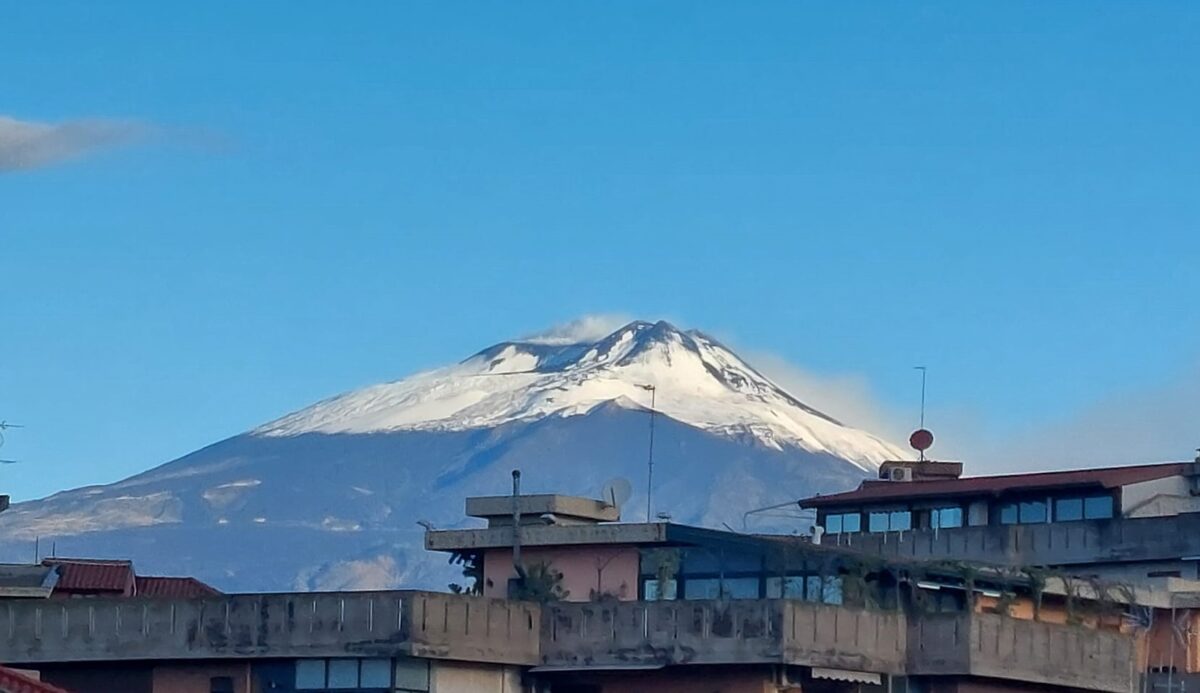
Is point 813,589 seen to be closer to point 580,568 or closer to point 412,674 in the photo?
point 580,568

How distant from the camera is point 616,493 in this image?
6762 centimetres

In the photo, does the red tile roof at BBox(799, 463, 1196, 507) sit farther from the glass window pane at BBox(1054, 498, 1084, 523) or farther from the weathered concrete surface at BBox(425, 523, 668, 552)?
the weathered concrete surface at BBox(425, 523, 668, 552)

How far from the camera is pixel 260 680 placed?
55969 mm

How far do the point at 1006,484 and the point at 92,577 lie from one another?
2395cm

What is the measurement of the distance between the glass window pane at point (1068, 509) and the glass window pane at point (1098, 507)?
0.16 metres

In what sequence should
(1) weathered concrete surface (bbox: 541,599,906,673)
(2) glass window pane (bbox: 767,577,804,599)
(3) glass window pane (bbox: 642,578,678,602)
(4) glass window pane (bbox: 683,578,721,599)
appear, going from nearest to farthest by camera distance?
(1) weathered concrete surface (bbox: 541,599,906,673) → (2) glass window pane (bbox: 767,577,804,599) → (4) glass window pane (bbox: 683,578,721,599) → (3) glass window pane (bbox: 642,578,678,602)

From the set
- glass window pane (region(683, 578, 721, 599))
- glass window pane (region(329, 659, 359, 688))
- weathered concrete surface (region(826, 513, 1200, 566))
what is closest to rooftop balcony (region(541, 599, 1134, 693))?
glass window pane (region(683, 578, 721, 599))

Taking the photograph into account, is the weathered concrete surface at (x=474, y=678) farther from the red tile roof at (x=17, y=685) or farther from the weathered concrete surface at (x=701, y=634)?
the red tile roof at (x=17, y=685)

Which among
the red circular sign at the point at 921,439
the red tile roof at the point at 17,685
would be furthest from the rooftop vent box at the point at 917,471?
the red tile roof at the point at 17,685

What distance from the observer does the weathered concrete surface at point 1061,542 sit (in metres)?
76.5

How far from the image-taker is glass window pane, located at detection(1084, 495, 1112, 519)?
78875 mm

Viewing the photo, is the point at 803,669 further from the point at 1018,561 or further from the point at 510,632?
the point at 1018,561

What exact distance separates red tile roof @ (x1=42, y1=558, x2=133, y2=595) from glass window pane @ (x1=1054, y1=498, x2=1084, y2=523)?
23295 millimetres

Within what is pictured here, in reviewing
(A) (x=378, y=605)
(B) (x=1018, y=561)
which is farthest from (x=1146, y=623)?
(A) (x=378, y=605)
